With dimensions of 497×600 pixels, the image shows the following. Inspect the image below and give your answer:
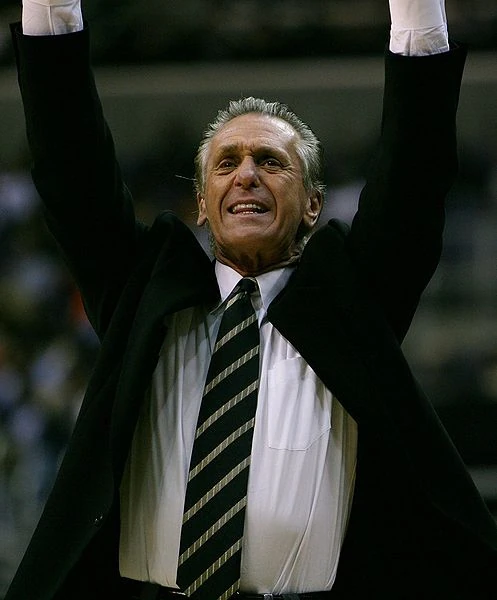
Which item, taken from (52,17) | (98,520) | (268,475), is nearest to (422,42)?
(52,17)

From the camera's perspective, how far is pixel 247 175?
1.82 metres

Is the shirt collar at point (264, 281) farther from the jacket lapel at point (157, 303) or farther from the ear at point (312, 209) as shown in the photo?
the ear at point (312, 209)

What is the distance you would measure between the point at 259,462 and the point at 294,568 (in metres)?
0.15

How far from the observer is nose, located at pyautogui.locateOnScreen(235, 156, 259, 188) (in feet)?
5.96

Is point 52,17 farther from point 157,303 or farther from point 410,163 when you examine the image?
point 410,163

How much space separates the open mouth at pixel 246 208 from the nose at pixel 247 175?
0.03 meters

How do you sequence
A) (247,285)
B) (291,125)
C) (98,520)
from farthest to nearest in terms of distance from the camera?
(291,125)
(247,285)
(98,520)

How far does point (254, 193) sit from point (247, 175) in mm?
30

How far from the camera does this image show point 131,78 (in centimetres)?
428

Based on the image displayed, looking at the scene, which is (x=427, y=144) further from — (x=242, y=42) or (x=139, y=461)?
(x=242, y=42)

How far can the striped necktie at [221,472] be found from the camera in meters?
1.62

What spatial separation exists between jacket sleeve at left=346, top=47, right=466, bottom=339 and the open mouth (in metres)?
0.15

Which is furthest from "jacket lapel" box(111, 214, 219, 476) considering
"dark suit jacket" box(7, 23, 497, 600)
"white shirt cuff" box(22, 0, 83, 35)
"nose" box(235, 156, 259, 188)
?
"white shirt cuff" box(22, 0, 83, 35)

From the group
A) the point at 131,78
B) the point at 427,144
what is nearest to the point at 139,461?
the point at 427,144
